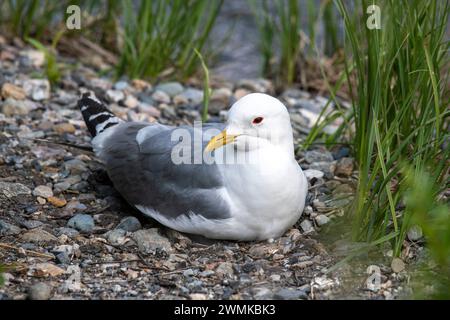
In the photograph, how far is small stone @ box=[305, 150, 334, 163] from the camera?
208 inches

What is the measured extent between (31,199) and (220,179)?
1.21 m

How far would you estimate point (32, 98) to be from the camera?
5.90 metres

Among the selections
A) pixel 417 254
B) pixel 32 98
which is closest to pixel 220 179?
pixel 417 254

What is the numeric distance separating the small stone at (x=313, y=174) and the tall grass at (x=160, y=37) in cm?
181

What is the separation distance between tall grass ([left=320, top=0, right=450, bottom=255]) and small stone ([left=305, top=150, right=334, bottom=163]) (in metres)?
0.50

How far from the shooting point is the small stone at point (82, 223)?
14.6 feet

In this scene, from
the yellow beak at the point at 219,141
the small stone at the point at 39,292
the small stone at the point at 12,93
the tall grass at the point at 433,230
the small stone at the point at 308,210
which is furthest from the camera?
the small stone at the point at 12,93

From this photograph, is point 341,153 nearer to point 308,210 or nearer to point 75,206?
point 308,210

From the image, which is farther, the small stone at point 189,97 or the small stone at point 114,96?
the small stone at point 189,97

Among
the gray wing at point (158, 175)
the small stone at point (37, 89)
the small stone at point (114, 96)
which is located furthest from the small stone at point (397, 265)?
the small stone at point (37, 89)

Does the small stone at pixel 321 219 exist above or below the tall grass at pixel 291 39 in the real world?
below

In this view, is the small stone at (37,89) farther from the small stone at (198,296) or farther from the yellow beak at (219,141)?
the small stone at (198,296)

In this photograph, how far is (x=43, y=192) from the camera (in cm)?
475
